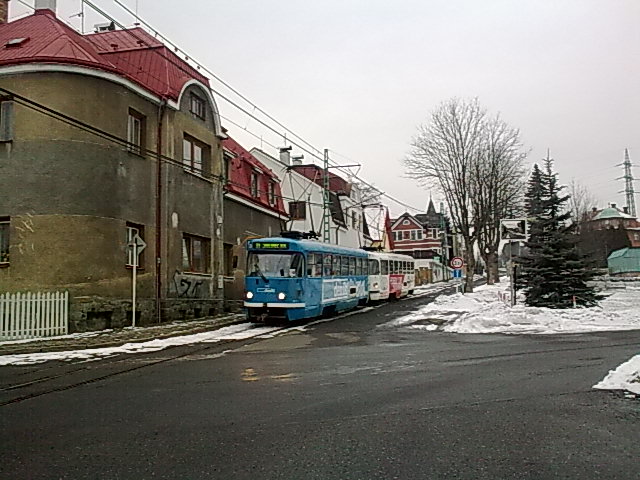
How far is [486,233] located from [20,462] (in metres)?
44.5

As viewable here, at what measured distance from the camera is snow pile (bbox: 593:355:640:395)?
9.57 m

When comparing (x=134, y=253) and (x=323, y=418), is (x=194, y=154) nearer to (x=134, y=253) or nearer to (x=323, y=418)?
(x=134, y=253)

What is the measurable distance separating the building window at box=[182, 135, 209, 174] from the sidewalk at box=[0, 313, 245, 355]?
6548mm

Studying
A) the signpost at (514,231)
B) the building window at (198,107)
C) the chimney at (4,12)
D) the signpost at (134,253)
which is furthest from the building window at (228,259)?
the signpost at (514,231)

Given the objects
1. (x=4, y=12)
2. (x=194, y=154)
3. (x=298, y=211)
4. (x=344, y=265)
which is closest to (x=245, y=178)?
(x=194, y=154)

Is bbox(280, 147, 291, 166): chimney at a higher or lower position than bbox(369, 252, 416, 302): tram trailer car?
higher

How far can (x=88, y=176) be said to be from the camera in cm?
2094

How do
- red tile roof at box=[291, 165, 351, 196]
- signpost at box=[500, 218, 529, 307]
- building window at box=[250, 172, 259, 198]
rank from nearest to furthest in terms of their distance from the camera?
1. signpost at box=[500, 218, 529, 307]
2. building window at box=[250, 172, 259, 198]
3. red tile roof at box=[291, 165, 351, 196]

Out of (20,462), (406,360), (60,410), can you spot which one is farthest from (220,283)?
(20,462)

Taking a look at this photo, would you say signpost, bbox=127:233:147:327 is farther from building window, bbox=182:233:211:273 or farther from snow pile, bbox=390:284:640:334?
snow pile, bbox=390:284:640:334

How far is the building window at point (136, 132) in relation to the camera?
23.1m

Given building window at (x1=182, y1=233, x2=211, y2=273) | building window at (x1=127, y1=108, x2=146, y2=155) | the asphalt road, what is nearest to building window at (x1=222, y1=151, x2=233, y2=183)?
building window at (x1=182, y1=233, x2=211, y2=273)

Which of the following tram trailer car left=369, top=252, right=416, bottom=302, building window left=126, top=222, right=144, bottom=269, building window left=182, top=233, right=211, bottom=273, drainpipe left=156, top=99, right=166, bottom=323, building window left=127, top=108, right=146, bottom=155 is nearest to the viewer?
building window left=126, top=222, right=144, bottom=269

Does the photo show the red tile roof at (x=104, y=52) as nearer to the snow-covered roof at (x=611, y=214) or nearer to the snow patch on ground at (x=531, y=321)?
the snow patch on ground at (x=531, y=321)
